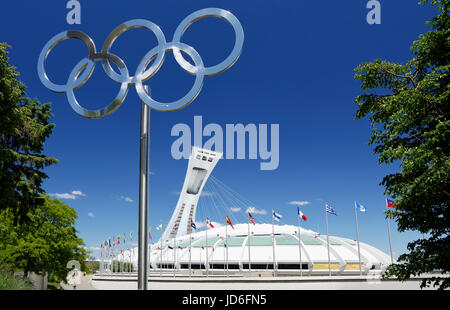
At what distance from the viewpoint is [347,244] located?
184 feet

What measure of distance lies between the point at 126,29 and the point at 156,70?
1.67 m

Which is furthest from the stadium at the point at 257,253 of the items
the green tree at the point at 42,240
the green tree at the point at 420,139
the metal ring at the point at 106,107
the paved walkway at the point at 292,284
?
the metal ring at the point at 106,107

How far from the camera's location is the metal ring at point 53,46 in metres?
10.5

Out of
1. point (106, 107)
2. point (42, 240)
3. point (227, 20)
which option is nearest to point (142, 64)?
point (106, 107)

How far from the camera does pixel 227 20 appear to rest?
973cm

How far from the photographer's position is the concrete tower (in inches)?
2928

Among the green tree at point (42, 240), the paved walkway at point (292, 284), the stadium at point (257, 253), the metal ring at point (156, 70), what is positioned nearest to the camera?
the metal ring at point (156, 70)

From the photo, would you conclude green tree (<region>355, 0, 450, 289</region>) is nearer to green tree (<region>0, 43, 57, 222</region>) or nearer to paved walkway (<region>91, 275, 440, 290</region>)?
paved walkway (<region>91, 275, 440, 290</region>)

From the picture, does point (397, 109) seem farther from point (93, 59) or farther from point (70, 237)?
point (70, 237)

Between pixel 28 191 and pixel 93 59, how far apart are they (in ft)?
52.1

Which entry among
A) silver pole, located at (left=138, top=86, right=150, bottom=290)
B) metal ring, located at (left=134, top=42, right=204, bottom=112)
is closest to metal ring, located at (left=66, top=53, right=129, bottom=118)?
metal ring, located at (left=134, top=42, right=204, bottom=112)

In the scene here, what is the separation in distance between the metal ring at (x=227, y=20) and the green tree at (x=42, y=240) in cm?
2082

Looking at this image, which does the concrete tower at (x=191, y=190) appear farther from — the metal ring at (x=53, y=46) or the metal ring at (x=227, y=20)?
the metal ring at (x=227, y=20)
